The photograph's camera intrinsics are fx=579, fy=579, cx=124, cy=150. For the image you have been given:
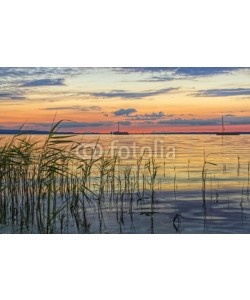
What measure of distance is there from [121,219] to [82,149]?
68 cm

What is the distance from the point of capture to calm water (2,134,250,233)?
15.7 ft

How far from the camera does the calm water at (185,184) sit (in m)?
4.79

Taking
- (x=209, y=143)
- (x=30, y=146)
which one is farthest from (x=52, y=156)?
(x=209, y=143)

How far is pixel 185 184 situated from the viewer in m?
5.07
